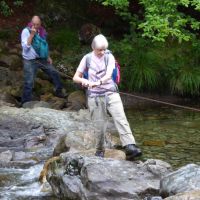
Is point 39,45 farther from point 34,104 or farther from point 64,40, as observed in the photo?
point 64,40

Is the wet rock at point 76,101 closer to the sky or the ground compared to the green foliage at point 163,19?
closer to the ground

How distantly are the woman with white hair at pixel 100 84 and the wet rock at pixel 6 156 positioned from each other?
169 centimetres

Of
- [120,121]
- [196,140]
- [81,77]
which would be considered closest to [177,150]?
[196,140]

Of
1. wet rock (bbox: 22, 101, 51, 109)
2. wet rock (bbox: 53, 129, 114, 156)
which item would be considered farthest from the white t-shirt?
wet rock (bbox: 22, 101, 51, 109)

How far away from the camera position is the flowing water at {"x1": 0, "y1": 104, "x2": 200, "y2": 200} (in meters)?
7.63

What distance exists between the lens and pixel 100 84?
310 inches

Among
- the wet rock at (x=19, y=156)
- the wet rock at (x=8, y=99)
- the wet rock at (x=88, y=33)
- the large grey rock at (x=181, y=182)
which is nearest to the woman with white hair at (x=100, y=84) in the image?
the wet rock at (x=19, y=156)

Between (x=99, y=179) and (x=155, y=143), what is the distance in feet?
11.4

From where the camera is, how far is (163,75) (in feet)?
47.4

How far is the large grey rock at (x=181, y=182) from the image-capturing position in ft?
20.9

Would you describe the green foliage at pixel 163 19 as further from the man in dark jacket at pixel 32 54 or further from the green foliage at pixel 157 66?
the green foliage at pixel 157 66

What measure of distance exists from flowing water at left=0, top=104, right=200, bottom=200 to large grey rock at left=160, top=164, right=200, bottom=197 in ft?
5.06

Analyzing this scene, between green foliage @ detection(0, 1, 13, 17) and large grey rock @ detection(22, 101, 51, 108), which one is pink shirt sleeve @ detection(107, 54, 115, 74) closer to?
large grey rock @ detection(22, 101, 51, 108)

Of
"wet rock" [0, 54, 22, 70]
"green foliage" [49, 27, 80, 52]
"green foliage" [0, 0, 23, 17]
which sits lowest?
"wet rock" [0, 54, 22, 70]
